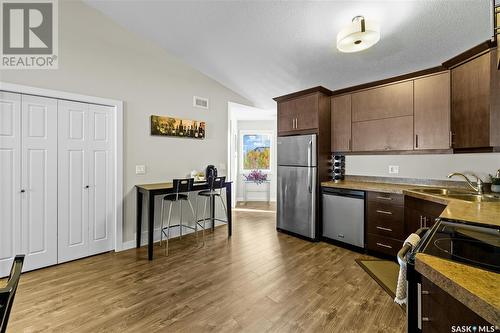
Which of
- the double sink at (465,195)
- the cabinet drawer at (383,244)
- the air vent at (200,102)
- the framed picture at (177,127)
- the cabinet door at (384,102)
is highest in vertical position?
the air vent at (200,102)

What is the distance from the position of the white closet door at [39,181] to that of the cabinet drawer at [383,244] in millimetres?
3942

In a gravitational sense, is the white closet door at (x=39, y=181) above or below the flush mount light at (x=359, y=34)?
below

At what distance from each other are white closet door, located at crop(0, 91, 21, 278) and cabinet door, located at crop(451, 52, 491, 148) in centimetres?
471

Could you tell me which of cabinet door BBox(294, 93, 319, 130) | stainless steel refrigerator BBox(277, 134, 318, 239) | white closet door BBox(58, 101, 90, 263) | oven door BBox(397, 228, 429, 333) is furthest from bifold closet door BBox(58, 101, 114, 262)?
oven door BBox(397, 228, 429, 333)

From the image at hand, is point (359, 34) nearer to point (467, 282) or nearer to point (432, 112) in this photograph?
point (432, 112)

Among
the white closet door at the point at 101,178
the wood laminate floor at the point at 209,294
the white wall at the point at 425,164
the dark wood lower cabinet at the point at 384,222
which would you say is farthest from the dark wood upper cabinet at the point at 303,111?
the white closet door at the point at 101,178

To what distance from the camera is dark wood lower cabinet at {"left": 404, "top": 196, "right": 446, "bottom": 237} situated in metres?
2.42

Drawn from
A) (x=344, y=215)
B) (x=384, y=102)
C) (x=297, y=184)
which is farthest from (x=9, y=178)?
(x=384, y=102)

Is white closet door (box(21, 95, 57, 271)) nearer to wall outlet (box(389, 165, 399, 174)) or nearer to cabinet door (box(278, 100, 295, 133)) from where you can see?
cabinet door (box(278, 100, 295, 133))

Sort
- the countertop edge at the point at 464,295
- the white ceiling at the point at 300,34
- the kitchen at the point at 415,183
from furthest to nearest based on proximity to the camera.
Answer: the white ceiling at the point at 300,34 → the kitchen at the point at 415,183 → the countertop edge at the point at 464,295

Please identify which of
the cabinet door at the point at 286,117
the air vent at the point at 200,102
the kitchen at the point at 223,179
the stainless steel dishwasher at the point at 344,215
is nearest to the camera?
the kitchen at the point at 223,179

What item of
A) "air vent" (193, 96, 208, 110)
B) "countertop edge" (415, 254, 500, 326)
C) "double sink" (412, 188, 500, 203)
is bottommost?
"countertop edge" (415, 254, 500, 326)

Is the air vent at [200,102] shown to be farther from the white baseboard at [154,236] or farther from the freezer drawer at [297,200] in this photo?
the white baseboard at [154,236]

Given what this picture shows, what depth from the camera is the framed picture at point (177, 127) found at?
146 inches
